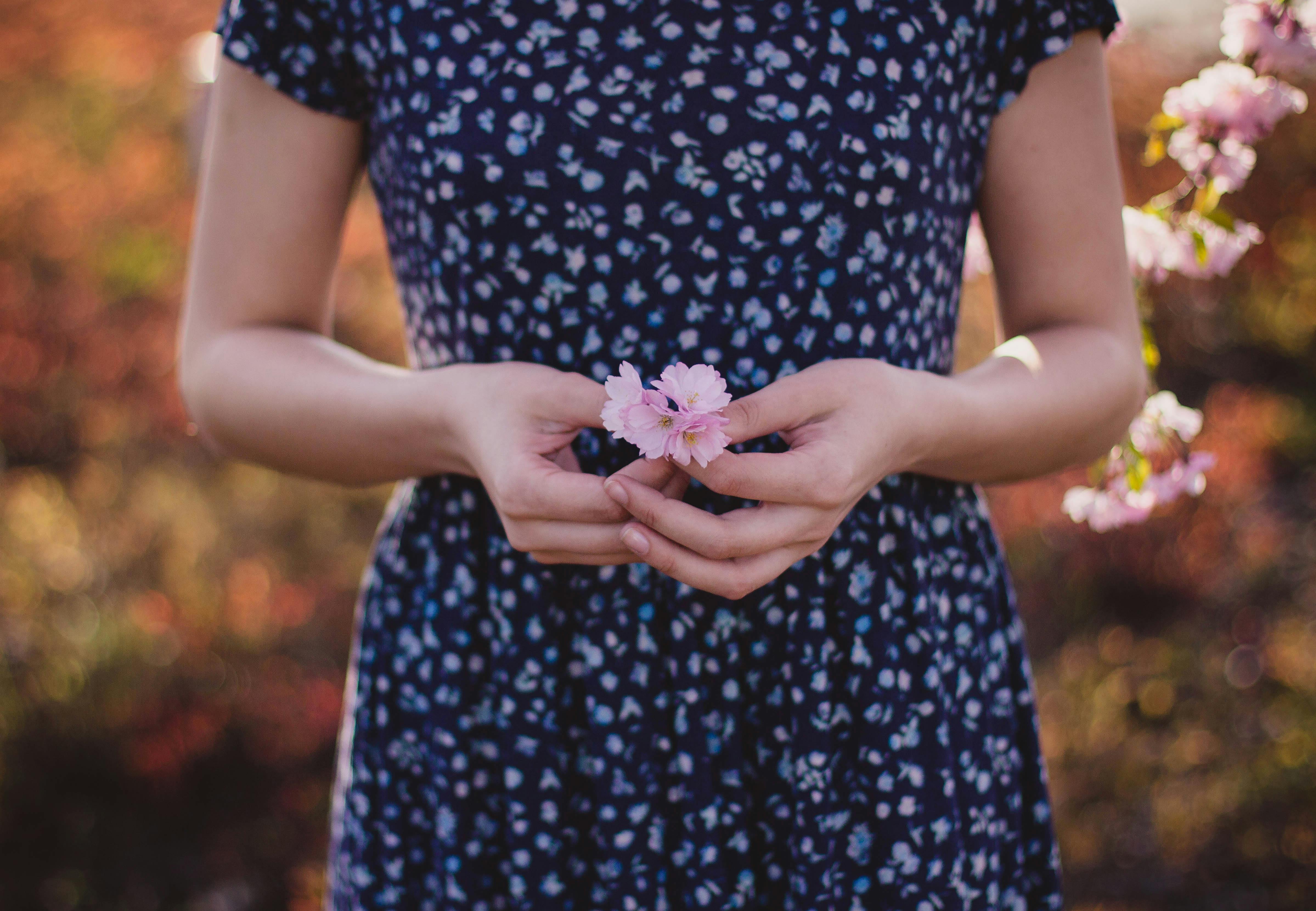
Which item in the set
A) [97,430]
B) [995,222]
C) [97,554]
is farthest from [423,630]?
[97,430]

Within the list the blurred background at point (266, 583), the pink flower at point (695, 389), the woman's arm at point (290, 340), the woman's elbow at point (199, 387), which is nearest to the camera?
the pink flower at point (695, 389)

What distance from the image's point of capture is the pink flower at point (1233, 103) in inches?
48.1

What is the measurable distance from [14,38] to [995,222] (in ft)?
18.5

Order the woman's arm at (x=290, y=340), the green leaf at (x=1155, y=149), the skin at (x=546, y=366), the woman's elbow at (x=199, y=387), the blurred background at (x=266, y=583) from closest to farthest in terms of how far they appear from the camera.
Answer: the skin at (x=546, y=366), the woman's arm at (x=290, y=340), the woman's elbow at (x=199, y=387), the green leaf at (x=1155, y=149), the blurred background at (x=266, y=583)

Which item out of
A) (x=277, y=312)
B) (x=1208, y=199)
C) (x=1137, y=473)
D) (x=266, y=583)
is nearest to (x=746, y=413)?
(x=277, y=312)

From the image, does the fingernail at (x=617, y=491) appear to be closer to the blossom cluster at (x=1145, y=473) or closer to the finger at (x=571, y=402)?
the finger at (x=571, y=402)

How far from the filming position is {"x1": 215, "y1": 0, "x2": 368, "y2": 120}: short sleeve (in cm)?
102

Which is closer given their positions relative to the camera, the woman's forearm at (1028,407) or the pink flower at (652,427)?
the pink flower at (652,427)

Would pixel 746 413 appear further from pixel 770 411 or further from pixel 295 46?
pixel 295 46

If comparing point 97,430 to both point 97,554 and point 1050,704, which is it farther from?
point 1050,704

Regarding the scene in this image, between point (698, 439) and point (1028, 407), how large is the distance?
0.43 m

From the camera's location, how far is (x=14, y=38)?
4938 millimetres

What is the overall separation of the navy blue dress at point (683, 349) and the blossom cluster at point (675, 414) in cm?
21

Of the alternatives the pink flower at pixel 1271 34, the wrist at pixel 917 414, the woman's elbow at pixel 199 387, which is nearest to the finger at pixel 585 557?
the wrist at pixel 917 414
